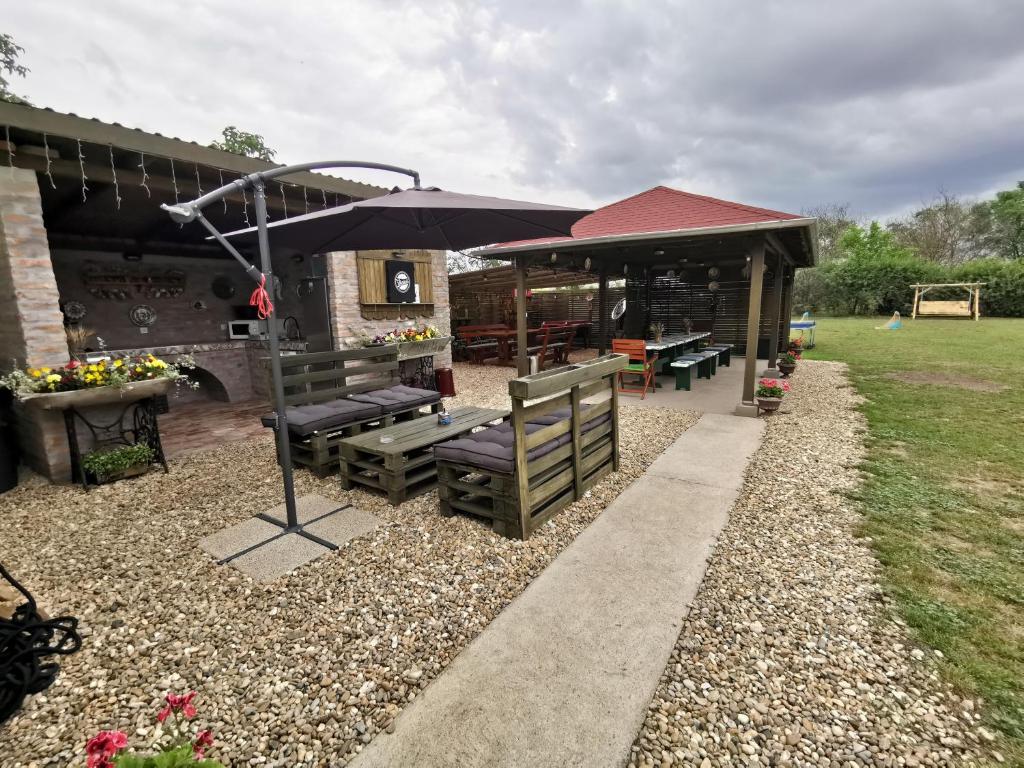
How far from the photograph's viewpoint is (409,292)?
24.4 ft

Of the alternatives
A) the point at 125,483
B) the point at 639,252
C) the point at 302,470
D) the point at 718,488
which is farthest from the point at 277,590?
the point at 639,252

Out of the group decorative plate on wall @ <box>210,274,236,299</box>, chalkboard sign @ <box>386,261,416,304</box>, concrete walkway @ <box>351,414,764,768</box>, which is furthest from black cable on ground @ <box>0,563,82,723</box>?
decorative plate on wall @ <box>210,274,236,299</box>

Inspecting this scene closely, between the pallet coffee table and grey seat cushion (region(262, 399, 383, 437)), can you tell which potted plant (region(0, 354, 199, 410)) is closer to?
grey seat cushion (region(262, 399, 383, 437))

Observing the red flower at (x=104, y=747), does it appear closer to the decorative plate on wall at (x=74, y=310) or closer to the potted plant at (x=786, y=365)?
the decorative plate on wall at (x=74, y=310)

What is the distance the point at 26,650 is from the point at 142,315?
24.1ft

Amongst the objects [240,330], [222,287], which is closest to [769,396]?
[240,330]

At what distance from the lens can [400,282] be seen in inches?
286

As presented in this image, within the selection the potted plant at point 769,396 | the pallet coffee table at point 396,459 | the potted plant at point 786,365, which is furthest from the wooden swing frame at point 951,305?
the pallet coffee table at point 396,459

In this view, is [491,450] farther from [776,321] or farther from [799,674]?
[776,321]

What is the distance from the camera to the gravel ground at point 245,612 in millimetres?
1639

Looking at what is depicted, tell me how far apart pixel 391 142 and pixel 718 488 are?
1861 cm

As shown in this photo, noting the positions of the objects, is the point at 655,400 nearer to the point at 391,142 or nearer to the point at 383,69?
the point at 383,69

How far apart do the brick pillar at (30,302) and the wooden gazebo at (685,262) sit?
5806 mm

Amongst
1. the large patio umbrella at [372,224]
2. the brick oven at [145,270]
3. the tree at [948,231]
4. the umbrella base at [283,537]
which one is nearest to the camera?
the large patio umbrella at [372,224]
